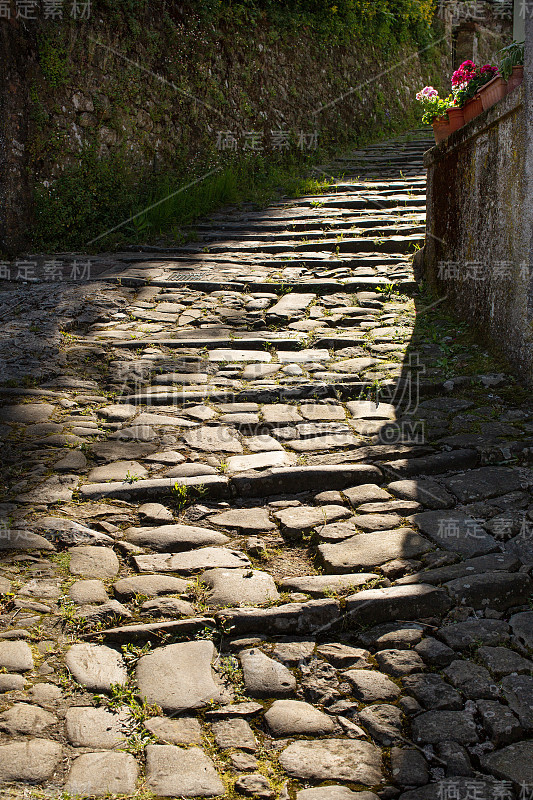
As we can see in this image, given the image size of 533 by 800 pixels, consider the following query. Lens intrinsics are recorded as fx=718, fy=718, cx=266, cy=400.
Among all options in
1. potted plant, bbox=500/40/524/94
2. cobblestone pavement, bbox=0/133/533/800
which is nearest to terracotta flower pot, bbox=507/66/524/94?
potted plant, bbox=500/40/524/94

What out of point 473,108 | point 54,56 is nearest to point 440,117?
point 473,108

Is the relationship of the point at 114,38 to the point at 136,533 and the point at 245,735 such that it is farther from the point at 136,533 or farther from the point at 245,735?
the point at 245,735

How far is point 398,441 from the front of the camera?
11.5 feet

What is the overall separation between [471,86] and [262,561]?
3.99 m

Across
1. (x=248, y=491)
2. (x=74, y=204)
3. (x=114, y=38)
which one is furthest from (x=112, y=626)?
(x=114, y=38)

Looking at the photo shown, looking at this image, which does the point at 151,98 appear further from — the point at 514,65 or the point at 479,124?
the point at 514,65

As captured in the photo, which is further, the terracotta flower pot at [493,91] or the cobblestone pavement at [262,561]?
the terracotta flower pot at [493,91]

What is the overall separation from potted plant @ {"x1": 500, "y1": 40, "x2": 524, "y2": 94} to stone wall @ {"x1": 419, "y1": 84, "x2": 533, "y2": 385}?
0.12 metres

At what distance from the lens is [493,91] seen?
14.8 feet

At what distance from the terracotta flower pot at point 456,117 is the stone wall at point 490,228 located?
12 cm

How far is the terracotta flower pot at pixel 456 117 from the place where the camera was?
5285mm

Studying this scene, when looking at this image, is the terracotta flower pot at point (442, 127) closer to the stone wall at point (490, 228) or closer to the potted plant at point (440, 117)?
the potted plant at point (440, 117)

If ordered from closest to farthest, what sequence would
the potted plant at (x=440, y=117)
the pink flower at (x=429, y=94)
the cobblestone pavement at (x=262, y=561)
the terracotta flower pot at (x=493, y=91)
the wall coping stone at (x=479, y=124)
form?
the cobblestone pavement at (x=262, y=561) → the wall coping stone at (x=479, y=124) → the terracotta flower pot at (x=493, y=91) → the potted plant at (x=440, y=117) → the pink flower at (x=429, y=94)

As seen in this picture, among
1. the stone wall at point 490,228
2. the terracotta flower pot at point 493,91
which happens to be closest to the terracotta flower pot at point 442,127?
the stone wall at point 490,228
